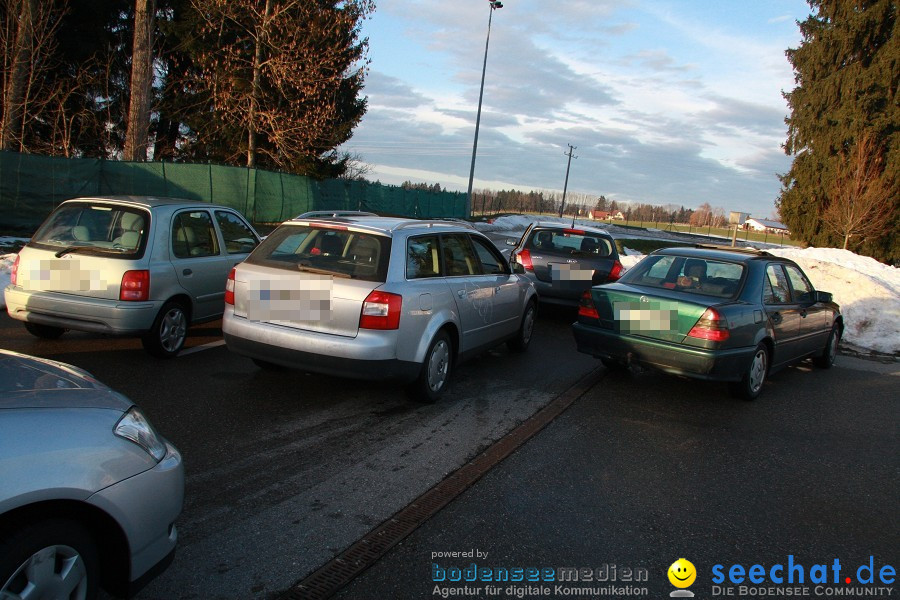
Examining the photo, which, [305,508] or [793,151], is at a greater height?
[793,151]

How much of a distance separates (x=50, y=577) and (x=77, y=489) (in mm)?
303

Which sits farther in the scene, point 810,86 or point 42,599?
point 810,86

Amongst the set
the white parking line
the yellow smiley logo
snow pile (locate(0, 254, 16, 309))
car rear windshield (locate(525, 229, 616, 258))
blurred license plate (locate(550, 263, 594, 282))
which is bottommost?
the white parking line

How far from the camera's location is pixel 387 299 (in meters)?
5.38

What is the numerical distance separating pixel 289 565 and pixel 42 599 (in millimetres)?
1150

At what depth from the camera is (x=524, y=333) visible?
8375mm

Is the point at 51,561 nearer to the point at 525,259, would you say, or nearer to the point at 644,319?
the point at 644,319

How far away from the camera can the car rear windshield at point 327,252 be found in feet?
18.3

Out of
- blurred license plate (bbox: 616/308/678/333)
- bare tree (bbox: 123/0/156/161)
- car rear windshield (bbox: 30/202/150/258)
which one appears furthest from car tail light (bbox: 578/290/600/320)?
bare tree (bbox: 123/0/156/161)

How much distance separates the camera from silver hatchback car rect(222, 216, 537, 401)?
537 centimetres

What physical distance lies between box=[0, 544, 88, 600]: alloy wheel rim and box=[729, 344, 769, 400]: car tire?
5.94 metres

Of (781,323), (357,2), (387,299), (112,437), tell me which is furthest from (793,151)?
(112,437)

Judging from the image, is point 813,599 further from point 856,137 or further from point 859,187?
point 856,137

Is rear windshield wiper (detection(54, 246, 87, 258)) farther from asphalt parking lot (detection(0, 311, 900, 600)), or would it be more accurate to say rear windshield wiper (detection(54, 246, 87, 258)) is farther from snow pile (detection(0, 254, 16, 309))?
snow pile (detection(0, 254, 16, 309))
